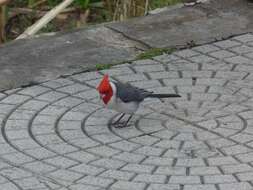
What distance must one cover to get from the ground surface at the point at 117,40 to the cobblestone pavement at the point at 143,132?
26cm

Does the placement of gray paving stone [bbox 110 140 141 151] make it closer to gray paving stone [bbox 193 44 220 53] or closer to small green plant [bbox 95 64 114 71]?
small green plant [bbox 95 64 114 71]

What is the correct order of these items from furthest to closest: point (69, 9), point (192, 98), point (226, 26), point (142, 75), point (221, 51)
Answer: point (69, 9)
point (226, 26)
point (221, 51)
point (142, 75)
point (192, 98)

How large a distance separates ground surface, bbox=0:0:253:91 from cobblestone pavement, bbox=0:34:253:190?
256mm

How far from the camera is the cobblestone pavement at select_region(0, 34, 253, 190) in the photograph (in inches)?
209

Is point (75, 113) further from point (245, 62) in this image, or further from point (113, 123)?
point (245, 62)

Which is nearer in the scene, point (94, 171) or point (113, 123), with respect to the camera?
point (94, 171)

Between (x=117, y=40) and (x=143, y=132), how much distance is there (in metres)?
2.01

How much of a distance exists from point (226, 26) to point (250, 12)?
49 cm

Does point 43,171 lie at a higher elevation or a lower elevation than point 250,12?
lower

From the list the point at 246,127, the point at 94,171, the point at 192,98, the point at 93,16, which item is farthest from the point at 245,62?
the point at 93,16

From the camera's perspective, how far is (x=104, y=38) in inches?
311

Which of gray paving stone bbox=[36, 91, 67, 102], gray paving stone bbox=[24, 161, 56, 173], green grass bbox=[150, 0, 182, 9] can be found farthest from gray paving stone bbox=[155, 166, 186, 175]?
green grass bbox=[150, 0, 182, 9]

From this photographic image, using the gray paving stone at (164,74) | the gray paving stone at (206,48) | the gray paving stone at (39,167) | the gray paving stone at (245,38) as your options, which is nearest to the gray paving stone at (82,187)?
the gray paving stone at (39,167)

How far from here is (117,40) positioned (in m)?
7.84
